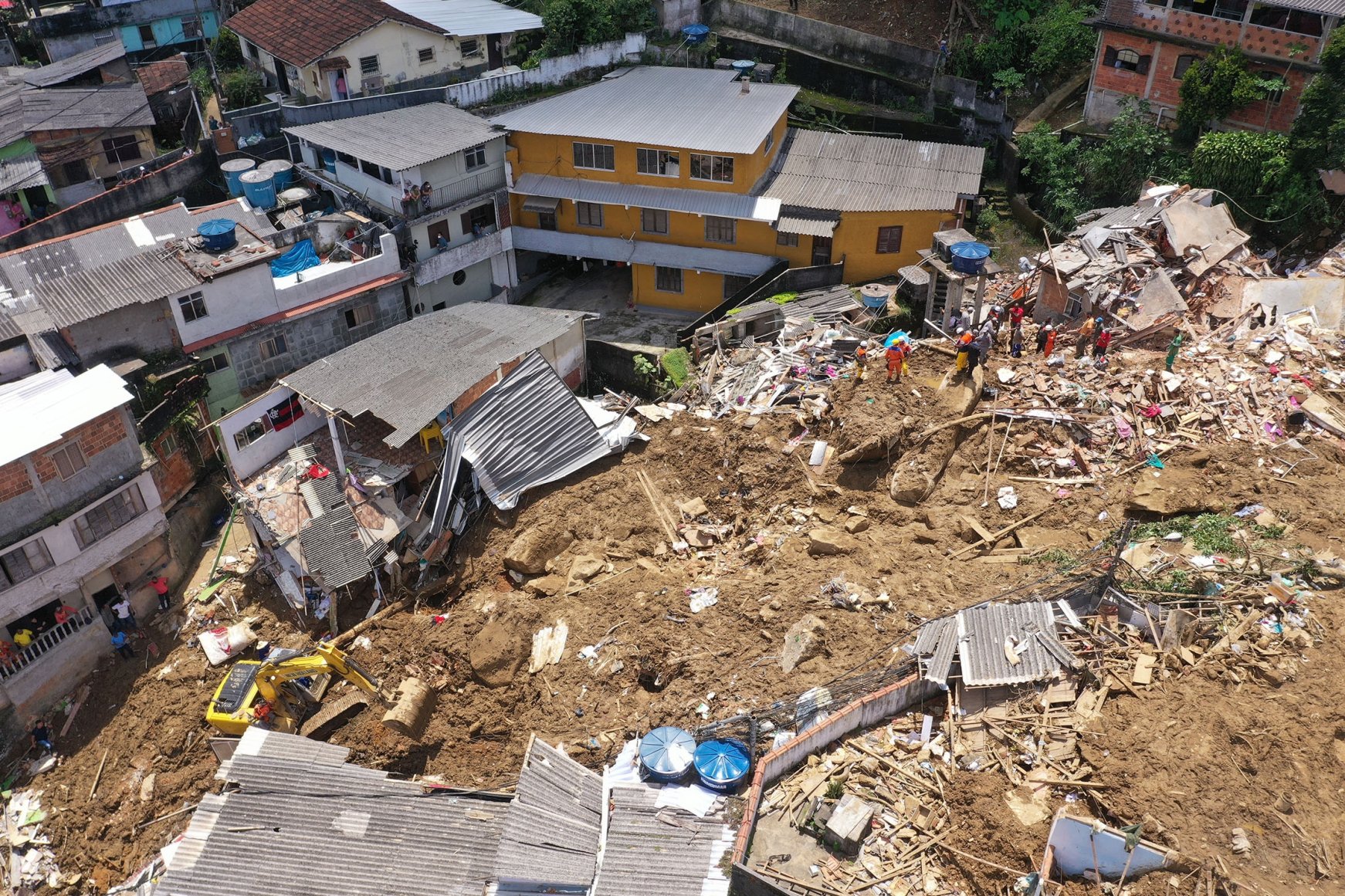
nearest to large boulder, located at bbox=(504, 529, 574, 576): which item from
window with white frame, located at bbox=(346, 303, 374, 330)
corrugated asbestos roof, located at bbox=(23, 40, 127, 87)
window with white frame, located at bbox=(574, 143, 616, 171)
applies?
window with white frame, located at bbox=(346, 303, 374, 330)

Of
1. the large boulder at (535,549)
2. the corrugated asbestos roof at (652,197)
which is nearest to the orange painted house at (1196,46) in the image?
the corrugated asbestos roof at (652,197)

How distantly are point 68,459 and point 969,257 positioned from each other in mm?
24494

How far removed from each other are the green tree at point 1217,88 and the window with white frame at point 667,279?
742 inches

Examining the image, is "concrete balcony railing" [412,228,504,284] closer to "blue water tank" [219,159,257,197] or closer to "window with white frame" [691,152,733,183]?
"blue water tank" [219,159,257,197]

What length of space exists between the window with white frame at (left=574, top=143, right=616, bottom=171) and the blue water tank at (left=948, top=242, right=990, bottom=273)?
1511 cm

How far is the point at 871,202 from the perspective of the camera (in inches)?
1409

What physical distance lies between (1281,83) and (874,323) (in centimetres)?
1591

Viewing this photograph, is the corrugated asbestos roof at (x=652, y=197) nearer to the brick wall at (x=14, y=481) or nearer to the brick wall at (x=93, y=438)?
the brick wall at (x=93, y=438)

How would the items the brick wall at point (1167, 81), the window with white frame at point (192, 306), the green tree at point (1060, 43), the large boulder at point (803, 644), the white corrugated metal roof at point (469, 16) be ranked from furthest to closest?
1. the white corrugated metal roof at point (469, 16)
2. the green tree at point (1060, 43)
3. the brick wall at point (1167, 81)
4. the window with white frame at point (192, 306)
5. the large boulder at point (803, 644)

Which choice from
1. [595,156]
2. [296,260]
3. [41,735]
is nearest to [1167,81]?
[595,156]

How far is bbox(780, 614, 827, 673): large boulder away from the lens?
809 inches

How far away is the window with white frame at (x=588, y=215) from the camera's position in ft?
127

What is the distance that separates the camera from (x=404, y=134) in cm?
3644

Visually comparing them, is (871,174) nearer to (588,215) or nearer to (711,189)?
(711,189)
